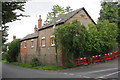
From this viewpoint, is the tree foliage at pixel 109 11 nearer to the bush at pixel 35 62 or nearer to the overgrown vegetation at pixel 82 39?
the overgrown vegetation at pixel 82 39

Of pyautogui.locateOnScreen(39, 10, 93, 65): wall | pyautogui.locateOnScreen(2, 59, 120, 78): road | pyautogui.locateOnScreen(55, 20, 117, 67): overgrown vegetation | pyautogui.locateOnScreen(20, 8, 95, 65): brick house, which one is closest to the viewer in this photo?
pyautogui.locateOnScreen(2, 59, 120, 78): road

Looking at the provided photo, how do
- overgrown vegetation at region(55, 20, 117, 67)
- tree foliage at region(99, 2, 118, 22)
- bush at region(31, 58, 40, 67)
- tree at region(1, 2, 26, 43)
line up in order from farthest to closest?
tree foliage at region(99, 2, 118, 22), bush at region(31, 58, 40, 67), overgrown vegetation at region(55, 20, 117, 67), tree at region(1, 2, 26, 43)

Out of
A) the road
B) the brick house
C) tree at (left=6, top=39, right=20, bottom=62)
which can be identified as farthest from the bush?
tree at (left=6, top=39, right=20, bottom=62)

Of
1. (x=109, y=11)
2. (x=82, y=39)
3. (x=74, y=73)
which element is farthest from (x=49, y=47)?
(x=109, y=11)

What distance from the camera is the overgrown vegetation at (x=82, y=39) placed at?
901 inches

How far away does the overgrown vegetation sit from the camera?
75.1ft

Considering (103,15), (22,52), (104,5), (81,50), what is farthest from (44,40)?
(104,5)

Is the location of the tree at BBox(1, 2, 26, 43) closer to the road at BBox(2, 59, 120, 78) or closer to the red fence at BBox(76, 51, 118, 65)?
the road at BBox(2, 59, 120, 78)

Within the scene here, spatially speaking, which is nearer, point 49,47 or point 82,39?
point 82,39

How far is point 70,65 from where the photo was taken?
2394 centimetres

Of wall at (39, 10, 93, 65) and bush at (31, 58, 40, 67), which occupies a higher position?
wall at (39, 10, 93, 65)

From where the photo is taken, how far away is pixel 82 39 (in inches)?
902

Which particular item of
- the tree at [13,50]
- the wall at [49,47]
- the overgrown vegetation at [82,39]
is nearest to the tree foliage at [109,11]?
the wall at [49,47]

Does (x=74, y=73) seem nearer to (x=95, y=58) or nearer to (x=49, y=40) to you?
(x=95, y=58)
